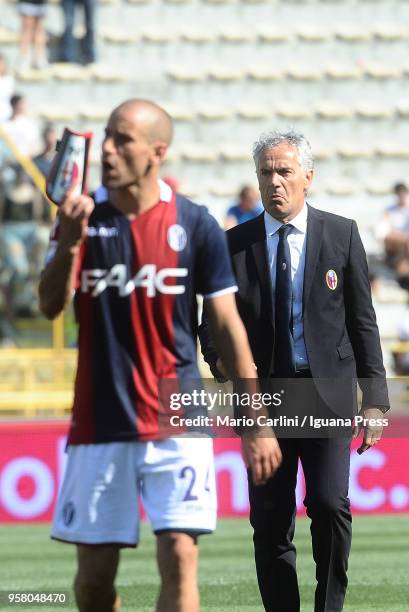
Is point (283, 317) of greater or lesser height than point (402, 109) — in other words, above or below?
below

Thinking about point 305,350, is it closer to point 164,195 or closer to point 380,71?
point 164,195

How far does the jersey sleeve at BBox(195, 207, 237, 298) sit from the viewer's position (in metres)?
5.32

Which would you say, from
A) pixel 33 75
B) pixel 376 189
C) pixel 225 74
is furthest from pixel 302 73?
pixel 33 75

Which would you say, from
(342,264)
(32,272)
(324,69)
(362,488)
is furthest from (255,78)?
(342,264)

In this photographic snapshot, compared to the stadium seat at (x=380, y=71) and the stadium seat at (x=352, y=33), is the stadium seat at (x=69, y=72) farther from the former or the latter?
the stadium seat at (x=380, y=71)

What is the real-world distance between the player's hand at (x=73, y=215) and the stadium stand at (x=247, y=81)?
14.8 metres

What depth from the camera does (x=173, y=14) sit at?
21.2m

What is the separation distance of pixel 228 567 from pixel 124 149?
5.71 meters

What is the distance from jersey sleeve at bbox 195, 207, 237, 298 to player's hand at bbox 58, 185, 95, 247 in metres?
0.52

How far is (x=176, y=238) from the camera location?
17.2 feet

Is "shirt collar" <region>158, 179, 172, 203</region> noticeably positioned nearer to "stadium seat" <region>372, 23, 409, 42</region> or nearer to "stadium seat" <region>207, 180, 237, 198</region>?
"stadium seat" <region>207, 180, 237, 198</region>

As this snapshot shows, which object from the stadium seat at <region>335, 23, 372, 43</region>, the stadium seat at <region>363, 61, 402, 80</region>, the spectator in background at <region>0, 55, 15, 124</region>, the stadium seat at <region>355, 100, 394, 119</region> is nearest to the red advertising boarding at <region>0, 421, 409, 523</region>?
the spectator in background at <region>0, 55, 15, 124</region>

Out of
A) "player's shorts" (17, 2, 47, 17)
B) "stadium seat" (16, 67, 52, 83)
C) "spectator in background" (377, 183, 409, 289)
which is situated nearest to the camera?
"spectator in background" (377, 183, 409, 289)

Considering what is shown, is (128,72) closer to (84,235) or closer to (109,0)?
(109,0)
